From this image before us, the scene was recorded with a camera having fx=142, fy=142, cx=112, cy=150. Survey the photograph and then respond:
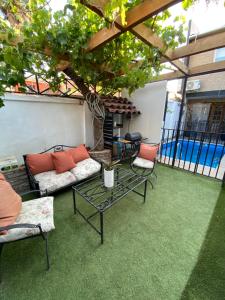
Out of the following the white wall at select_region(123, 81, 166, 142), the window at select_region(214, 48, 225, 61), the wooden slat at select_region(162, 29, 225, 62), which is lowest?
the white wall at select_region(123, 81, 166, 142)

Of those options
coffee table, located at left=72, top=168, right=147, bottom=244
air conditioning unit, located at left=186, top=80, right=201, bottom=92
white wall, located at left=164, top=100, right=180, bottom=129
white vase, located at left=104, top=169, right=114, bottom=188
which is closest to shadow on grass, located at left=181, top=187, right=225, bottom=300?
coffee table, located at left=72, top=168, right=147, bottom=244

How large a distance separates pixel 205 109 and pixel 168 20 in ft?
21.5

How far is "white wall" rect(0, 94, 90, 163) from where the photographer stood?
9.21ft

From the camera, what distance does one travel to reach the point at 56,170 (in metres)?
2.71

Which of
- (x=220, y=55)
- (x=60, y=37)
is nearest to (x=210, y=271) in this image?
(x=60, y=37)

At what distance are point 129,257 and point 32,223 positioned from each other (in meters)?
1.12

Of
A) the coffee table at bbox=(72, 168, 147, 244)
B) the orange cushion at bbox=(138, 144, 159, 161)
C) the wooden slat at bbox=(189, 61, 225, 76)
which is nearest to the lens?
the coffee table at bbox=(72, 168, 147, 244)

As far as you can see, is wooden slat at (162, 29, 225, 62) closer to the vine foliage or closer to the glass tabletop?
the vine foliage

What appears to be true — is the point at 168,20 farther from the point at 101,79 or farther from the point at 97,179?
the point at 97,179

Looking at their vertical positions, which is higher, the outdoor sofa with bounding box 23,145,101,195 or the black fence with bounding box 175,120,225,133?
the black fence with bounding box 175,120,225,133

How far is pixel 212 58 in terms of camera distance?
6828 millimetres

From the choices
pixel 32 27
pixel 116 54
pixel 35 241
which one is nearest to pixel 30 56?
pixel 32 27

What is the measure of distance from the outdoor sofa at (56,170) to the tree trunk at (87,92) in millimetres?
815

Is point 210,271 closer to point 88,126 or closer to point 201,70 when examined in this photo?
point 201,70
